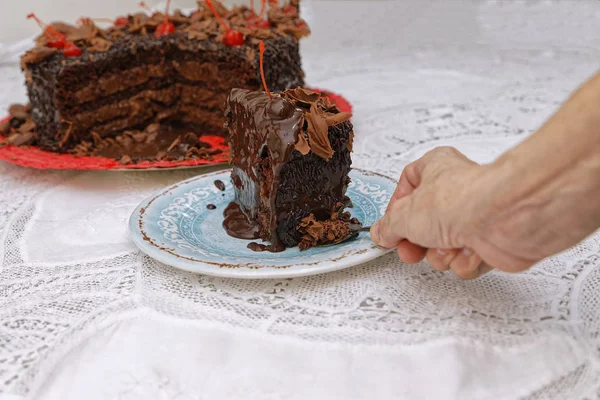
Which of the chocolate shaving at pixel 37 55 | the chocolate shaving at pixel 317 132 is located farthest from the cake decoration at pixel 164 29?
the chocolate shaving at pixel 317 132

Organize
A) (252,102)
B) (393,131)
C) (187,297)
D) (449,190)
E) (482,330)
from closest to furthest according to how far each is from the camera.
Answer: (449,190) < (482,330) < (187,297) < (252,102) < (393,131)

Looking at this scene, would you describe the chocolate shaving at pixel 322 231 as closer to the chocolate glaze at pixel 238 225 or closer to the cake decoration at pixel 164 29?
the chocolate glaze at pixel 238 225

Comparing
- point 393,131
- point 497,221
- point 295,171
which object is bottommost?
point 393,131

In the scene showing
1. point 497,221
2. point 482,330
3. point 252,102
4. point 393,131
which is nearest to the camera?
point 497,221

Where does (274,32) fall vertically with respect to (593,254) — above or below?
above

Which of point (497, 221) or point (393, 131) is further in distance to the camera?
point (393, 131)

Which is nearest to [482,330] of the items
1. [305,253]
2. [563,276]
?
[563,276]

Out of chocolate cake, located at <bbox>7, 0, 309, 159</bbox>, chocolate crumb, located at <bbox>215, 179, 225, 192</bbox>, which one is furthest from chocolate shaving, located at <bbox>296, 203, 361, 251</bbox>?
chocolate cake, located at <bbox>7, 0, 309, 159</bbox>

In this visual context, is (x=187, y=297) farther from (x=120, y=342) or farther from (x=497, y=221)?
(x=497, y=221)
